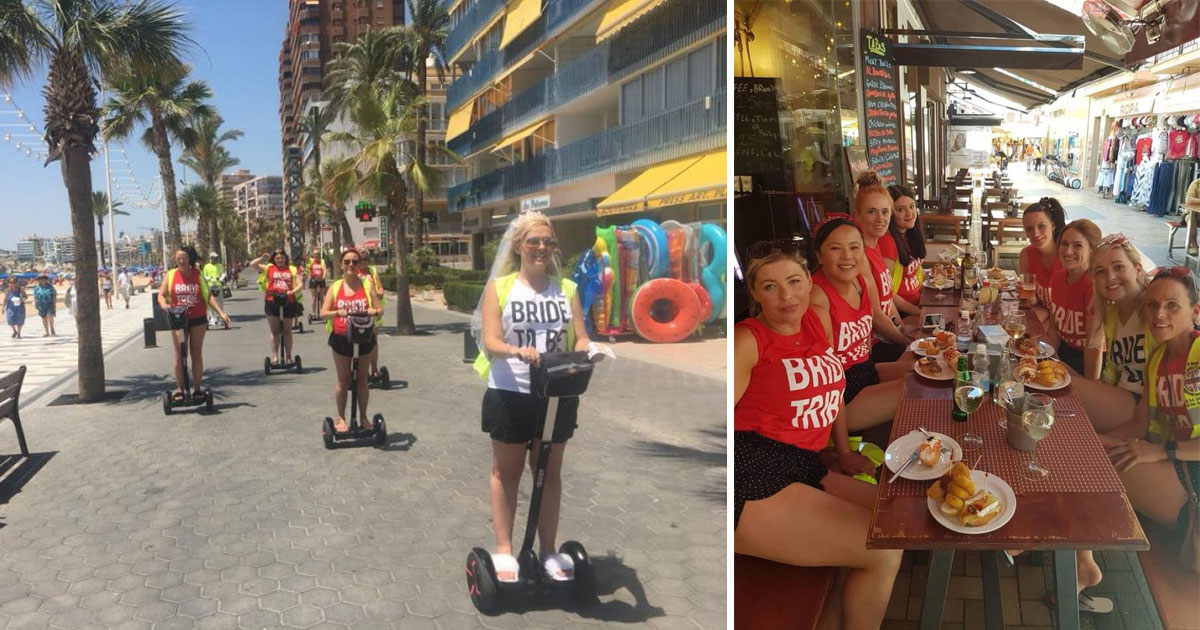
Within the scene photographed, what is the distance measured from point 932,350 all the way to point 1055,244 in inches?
16.1

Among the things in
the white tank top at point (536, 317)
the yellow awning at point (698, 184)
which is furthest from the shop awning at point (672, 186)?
the white tank top at point (536, 317)

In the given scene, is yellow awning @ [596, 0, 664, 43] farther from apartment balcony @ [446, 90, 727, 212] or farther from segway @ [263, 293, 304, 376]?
segway @ [263, 293, 304, 376]

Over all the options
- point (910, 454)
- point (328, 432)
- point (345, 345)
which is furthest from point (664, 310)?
point (328, 432)

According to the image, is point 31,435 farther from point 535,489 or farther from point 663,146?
point 663,146

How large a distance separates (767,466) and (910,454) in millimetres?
345

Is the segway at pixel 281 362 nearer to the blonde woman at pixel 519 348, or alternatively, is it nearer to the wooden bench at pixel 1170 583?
the blonde woman at pixel 519 348

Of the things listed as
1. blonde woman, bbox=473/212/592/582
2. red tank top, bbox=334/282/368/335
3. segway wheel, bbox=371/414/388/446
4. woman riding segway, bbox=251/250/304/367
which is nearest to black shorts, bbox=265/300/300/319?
woman riding segway, bbox=251/250/304/367

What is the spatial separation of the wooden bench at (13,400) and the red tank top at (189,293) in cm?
42

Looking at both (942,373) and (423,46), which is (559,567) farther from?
(423,46)

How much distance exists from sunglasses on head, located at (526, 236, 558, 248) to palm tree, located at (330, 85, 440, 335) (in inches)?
12.4

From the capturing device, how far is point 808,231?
6.72 feet

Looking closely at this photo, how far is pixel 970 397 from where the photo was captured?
1.92 metres

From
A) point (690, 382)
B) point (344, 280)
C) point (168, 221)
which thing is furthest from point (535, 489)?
point (168, 221)

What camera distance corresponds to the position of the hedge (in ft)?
7.06
